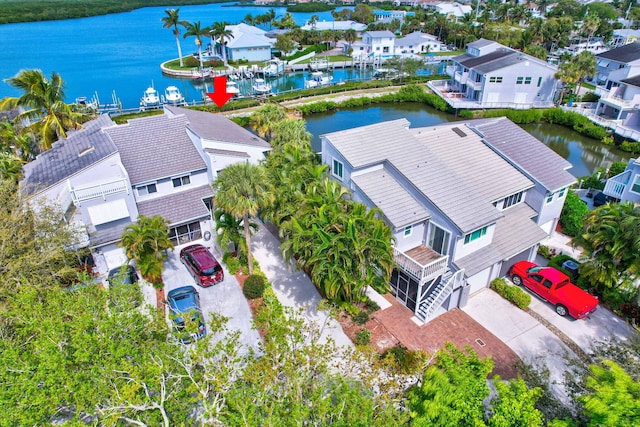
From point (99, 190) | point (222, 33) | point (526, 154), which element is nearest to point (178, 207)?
point (99, 190)

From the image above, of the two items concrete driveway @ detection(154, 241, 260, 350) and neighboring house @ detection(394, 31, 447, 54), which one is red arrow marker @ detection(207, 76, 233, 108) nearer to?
concrete driveway @ detection(154, 241, 260, 350)

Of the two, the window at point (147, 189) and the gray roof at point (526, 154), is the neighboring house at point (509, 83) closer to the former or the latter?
the gray roof at point (526, 154)

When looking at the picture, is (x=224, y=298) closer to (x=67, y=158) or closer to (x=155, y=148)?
(x=155, y=148)

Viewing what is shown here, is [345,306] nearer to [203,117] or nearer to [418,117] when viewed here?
[203,117]

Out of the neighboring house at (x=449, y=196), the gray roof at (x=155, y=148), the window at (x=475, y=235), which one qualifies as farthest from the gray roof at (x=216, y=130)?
the window at (x=475, y=235)

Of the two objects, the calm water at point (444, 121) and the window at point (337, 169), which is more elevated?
the window at point (337, 169)

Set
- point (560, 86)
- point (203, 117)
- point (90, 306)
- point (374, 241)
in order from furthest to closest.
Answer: point (560, 86) → point (203, 117) → point (374, 241) → point (90, 306)

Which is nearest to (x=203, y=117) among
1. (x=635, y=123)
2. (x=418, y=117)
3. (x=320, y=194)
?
(x=320, y=194)
